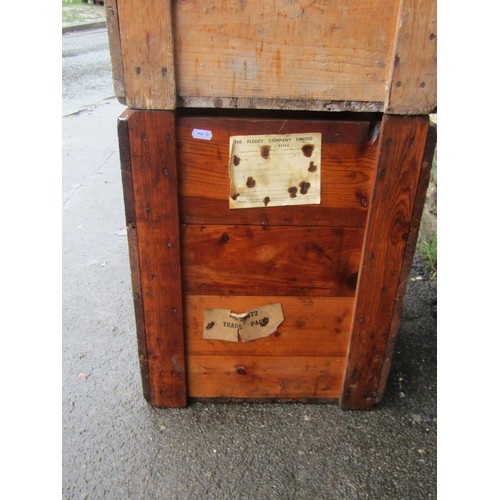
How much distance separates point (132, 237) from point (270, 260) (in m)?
0.46

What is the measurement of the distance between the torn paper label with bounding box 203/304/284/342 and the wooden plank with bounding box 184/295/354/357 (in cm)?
2

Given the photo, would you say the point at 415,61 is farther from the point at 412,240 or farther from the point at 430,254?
the point at 430,254

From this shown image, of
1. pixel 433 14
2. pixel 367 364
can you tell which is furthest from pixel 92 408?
pixel 433 14

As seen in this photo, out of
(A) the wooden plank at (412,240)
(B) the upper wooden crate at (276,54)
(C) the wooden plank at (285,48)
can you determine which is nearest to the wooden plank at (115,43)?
(B) the upper wooden crate at (276,54)

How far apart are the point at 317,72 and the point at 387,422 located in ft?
4.34

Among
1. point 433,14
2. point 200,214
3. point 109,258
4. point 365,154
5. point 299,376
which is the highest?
point 433,14

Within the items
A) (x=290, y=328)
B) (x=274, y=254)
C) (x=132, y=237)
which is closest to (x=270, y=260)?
(x=274, y=254)

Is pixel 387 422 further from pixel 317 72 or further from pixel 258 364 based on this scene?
pixel 317 72

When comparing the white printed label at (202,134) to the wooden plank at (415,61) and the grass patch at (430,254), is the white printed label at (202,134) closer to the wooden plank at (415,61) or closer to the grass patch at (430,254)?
the wooden plank at (415,61)

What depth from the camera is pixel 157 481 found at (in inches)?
63.6

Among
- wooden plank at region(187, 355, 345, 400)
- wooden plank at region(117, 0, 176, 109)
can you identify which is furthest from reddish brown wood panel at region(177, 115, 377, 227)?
wooden plank at region(187, 355, 345, 400)

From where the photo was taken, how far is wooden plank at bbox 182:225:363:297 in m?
1.58

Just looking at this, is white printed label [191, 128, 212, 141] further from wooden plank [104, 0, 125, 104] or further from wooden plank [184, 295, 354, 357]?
wooden plank [184, 295, 354, 357]

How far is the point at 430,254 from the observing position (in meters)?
2.82
